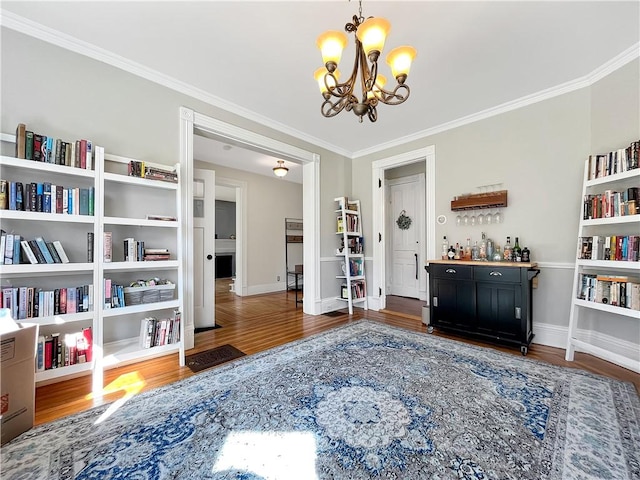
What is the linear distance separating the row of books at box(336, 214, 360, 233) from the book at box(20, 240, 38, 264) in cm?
346

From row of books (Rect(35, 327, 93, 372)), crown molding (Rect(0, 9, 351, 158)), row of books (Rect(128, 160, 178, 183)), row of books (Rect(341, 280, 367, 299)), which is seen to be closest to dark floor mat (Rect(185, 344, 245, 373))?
row of books (Rect(35, 327, 93, 372))

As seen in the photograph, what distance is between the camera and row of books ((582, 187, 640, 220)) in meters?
2.18

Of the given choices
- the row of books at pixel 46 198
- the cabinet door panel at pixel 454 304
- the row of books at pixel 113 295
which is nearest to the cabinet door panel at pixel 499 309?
the cabinet door panel at pixel 454 304

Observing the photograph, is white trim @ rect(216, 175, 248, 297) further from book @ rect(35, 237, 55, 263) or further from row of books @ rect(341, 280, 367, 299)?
book @ rect(35, 237, 55, 263)

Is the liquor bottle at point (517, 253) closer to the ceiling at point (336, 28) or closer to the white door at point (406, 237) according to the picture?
the ceiling at point (336, 28)

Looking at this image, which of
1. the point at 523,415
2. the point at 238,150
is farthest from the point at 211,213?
the point at 523,415

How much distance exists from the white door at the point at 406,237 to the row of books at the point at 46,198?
500 cm

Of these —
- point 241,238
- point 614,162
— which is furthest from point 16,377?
point 614,162

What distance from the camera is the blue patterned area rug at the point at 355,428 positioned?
1.26 meters

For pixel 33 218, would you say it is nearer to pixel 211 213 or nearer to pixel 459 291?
pixel 211 213

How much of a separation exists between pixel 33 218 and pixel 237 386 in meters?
1.87

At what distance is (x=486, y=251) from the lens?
126 inches

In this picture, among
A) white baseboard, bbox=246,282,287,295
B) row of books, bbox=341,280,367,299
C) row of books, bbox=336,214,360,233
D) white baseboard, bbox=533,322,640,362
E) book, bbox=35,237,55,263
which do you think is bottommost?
white baseboard, bbox=246,282,287,295

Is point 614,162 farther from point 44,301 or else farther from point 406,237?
point 44,301
